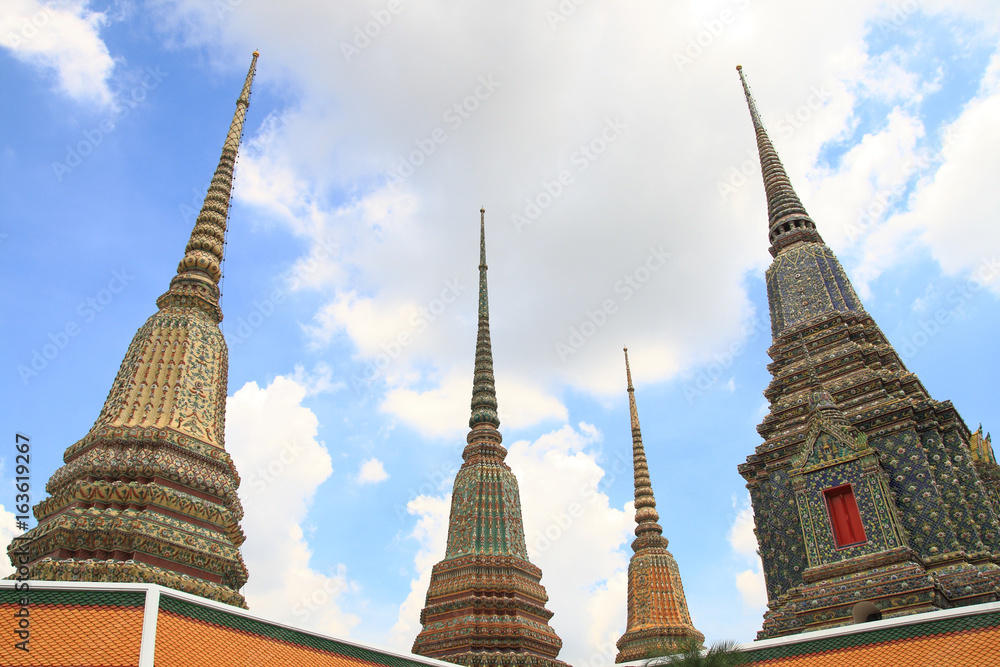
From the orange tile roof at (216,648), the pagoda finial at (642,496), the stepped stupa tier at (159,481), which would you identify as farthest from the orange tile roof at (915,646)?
the pagoda finial at (642,496)

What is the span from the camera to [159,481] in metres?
10.4

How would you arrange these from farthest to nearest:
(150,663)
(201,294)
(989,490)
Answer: (989,490)
(201,294)
(150,663)

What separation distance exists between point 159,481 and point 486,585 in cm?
803

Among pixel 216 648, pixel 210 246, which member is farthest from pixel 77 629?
pixel 210 246

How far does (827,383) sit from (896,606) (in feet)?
18.7

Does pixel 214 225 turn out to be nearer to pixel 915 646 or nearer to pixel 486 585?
pixel 486 585

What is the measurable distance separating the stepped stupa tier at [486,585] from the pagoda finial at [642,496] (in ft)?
27.8

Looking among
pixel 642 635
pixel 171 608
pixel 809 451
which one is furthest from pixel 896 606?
pixel 642 635

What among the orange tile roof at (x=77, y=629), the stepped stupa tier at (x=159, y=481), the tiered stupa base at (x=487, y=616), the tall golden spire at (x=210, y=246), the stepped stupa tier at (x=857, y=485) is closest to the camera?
the orange tile roof at (x=77, y=629)

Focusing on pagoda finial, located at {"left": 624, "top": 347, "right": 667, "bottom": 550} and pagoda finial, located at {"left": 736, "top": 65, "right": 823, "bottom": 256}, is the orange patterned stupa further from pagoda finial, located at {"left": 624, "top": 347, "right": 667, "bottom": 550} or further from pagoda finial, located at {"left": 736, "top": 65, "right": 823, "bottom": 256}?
pagoda finial, located at {"left": 736, "top": 65, "right": 823, "bottom": 256}

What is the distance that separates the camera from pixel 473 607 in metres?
15.5

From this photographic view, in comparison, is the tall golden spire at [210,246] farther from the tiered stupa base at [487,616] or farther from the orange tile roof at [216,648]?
the tiered stupa base at [487,616]

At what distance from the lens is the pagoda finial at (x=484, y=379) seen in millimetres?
19797

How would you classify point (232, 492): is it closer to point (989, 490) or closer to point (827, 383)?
point (827, 383)
